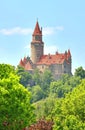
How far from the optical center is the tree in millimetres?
42688

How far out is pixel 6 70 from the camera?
46875 millimetres

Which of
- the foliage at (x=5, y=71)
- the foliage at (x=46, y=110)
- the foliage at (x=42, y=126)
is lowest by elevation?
the foliage at (x=42, y=126)

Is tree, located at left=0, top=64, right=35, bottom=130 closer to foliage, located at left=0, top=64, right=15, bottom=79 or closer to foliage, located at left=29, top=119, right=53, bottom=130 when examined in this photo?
foliage, located at left=0, top=64, right=15, bottom=79

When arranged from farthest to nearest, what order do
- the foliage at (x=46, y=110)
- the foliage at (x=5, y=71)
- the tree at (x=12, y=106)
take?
the foliage at (x=46, y=110) < the foliage at (x=5, y=71) < the tree at (x=12, y=106)

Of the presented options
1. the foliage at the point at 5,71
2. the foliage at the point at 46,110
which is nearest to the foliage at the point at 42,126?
the foliage at the point at 5,71

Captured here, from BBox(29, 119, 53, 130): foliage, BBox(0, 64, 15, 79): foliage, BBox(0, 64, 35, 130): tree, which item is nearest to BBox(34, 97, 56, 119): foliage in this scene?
BBox(29, 119, 53, 130): foliage

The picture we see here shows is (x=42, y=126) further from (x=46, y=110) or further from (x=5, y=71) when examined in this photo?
(x=46, y=110)

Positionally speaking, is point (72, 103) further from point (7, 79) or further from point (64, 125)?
point (7, 79)

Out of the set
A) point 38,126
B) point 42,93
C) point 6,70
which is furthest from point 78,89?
point 42,93

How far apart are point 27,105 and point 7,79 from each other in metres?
2.37

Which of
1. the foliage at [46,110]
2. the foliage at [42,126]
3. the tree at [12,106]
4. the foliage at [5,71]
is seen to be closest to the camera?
the tree at [12,106]

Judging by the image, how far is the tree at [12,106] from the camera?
42688 millimetres

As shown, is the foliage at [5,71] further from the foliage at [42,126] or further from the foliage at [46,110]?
the foliage at [46,110]

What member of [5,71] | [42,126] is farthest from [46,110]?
[5,71]
